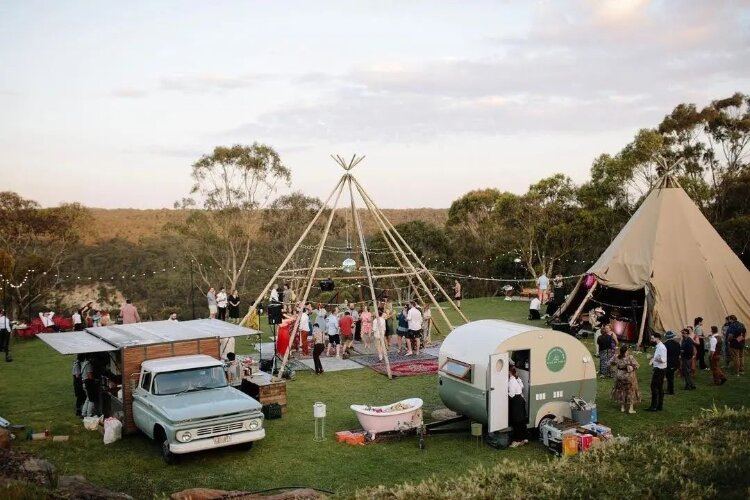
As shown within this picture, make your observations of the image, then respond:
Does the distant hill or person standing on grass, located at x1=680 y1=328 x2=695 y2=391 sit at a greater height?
the distant hill

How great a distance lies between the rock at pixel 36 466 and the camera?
967cm

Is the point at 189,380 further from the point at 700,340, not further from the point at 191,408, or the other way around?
the point at 700,340

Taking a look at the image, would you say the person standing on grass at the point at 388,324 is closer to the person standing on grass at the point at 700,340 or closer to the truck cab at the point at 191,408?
the person standing on grass at the point at 700,340

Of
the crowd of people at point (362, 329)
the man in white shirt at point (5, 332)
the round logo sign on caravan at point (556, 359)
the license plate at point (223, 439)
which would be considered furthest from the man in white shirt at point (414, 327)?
the man in white shirt at point (5, 332)

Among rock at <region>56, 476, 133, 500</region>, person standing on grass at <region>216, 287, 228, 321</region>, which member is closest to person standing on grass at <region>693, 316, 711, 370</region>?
rock at <region>56, 476, 133, 500</region>

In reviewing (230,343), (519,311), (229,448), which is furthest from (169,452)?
(519,311)

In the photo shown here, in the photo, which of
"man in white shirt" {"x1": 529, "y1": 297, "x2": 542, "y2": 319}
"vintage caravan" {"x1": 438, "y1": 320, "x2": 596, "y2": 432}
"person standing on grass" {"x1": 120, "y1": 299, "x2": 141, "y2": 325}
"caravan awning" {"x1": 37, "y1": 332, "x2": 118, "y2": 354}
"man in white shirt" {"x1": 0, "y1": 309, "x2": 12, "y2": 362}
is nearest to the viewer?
"vintage caravan" {"x1": 438, "y1": 320, "x2": 596, "y2": 432}

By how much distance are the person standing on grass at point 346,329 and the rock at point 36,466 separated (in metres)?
10.6

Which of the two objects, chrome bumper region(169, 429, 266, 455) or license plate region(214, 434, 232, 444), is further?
license plate region(214, 434, 232, 444)

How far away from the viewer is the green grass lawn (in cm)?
1084

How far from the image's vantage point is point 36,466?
9992mm

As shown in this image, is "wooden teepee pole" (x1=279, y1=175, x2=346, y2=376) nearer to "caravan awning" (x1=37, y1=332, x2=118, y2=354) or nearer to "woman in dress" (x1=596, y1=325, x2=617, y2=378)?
"caravan awning" (x1=37, y1=332, x2=118, y2=354)

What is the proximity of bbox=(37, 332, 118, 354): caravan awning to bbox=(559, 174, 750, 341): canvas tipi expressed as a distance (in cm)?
1569

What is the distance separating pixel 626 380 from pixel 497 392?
3.84 m
